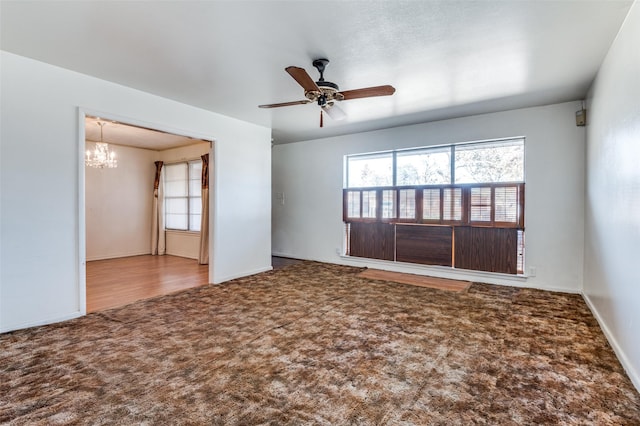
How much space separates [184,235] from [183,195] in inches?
37.7

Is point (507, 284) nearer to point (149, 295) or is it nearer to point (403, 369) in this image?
point (403, 369)

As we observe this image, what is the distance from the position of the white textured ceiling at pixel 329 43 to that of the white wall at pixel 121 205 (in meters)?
4.20

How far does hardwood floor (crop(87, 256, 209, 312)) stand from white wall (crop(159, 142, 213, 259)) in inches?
10.2

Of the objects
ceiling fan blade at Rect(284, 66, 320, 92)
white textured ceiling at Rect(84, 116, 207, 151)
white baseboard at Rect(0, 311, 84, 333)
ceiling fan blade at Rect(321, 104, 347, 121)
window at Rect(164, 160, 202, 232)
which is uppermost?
white textured ceiling at Rect(84, 116, 207, 151)

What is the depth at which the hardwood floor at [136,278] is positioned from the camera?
402cm

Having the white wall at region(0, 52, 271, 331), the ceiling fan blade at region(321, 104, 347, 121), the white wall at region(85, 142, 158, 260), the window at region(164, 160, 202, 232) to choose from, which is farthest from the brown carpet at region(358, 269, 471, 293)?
the white wall at region(85, 142, 158, 260)

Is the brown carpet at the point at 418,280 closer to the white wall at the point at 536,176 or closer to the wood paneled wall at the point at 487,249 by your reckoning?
the white wall at the point at 536,176

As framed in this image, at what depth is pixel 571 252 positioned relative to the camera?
423cm

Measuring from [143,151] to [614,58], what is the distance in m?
8.47

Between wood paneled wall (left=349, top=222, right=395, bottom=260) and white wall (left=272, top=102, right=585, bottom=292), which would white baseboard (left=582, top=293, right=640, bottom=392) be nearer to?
white wall (left=272, top=102, right=585, bottom=292)

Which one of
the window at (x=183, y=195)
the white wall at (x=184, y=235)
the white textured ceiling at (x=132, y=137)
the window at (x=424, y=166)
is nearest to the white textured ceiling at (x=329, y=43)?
the window at (x=424, y=166)

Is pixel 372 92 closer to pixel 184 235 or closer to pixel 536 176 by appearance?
pixel 536 176

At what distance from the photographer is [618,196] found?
2.53 m

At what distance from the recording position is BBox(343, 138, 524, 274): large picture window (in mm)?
4637
